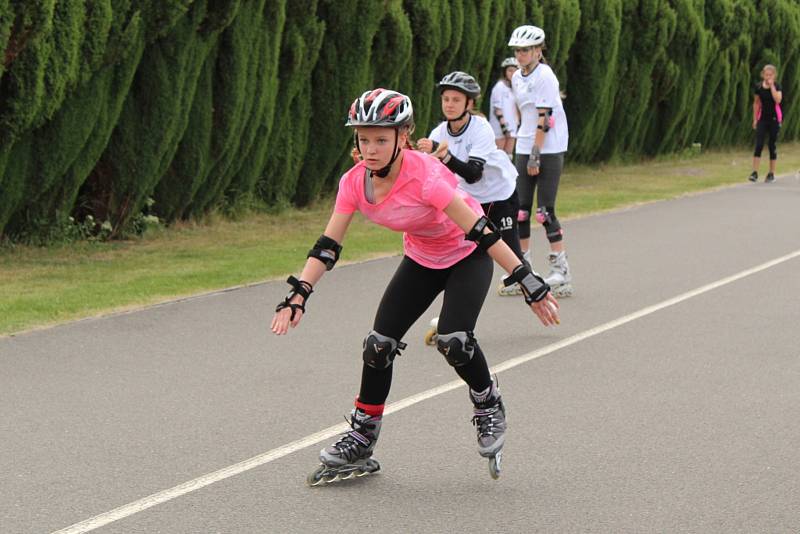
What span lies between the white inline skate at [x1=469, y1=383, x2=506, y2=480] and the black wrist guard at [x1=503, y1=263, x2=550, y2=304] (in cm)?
65

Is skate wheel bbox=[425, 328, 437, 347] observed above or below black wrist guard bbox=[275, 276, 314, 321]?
below

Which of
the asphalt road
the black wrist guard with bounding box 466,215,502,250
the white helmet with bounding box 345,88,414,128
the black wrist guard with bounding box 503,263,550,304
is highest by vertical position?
the white helmet with bounding box 345,88,414,128

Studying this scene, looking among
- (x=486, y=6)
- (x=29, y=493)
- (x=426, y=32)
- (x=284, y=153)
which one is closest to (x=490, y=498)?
(x=29, y=493)

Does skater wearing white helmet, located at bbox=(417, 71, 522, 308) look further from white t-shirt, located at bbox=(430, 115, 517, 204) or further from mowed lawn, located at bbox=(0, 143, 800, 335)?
mowed lawn, located at bbox=(0, 143, 800, 335)

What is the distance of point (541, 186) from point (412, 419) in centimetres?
477

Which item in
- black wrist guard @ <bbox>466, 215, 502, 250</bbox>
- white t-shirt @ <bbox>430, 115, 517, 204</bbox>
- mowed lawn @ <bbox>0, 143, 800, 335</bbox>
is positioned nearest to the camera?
black wrist guard @ <bbox>466, 215, 502, 250</bbox>

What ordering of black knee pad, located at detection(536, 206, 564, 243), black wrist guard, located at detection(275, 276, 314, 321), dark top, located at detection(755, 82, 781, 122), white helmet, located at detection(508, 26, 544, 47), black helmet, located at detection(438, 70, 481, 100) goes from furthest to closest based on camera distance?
dark top, located at detection(755, 82, 781, 122), black knee pad, located at detection(536, 206, 564, 243), white helmet, located at detection(508, 26, 544, 47), black helmet, located at detection(438, 70, 481, 100), black wrist guard, located at detection(275, 276, 314, 321)

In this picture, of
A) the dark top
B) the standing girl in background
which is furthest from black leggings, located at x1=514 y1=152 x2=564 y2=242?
the dark top

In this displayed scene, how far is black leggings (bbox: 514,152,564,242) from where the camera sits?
1182cm

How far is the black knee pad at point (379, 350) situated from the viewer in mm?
6312

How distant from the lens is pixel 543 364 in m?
8.97

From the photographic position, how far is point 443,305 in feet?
21.4

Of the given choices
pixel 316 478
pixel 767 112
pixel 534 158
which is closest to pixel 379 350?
pixel 316 478

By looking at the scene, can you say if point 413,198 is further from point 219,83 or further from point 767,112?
point 767,112
